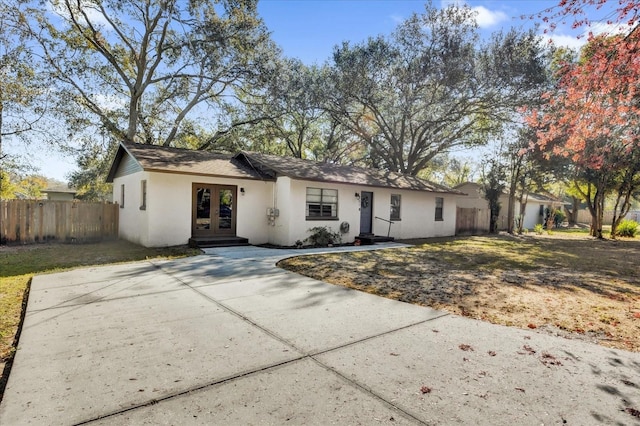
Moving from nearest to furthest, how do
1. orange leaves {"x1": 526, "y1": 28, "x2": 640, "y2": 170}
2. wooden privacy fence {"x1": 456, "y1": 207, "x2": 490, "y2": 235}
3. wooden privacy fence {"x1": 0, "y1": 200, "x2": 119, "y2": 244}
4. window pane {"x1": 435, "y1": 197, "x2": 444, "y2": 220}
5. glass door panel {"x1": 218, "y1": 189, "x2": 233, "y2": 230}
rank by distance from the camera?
orange leaves {"x1": 526, "y1": 28, "x2": 640, "y2": 170}, wooden privacy fence {"x1": 0, "y1": 200, "x2": 119, "y2": 244}, glass door panel {"x1": 218, "y1": 189, "x2": 233, "y2": 230}, window pane {"x1": 435, "y1": 197, "x2": 444, "y2": 220}, wooden privacy fence {"x1": 456, "y1": 207, "x2": 490, "y2": 235}

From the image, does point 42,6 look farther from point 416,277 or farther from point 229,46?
point 416,277

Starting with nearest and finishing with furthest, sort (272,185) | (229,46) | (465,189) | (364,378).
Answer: (364,378)
(272,185)
(229,46)
(465,189)

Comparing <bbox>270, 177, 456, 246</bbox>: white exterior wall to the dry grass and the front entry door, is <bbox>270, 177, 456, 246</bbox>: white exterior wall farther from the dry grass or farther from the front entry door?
the dry grass

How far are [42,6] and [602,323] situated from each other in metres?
21.7

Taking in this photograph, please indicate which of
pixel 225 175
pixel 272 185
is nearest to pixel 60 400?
pixel 225 175

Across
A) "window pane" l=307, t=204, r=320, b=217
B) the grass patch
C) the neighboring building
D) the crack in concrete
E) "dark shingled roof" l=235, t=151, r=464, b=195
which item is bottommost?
the grass patch

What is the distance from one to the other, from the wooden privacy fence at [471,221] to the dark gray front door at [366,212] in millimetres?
7404

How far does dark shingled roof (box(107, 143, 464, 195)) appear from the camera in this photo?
11016mm

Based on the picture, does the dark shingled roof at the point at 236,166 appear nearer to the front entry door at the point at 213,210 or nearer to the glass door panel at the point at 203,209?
the front entry door at the point at 213,210

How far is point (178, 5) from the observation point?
52.1 ft

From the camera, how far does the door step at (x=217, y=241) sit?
431 inches

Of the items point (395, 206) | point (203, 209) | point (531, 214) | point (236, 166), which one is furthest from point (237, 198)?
point (531, 214)

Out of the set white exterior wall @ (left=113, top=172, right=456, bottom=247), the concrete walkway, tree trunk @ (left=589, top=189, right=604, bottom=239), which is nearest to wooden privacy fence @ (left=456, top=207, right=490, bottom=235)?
tree trunk @ (left=589, top=189, right=604, bottom=239)

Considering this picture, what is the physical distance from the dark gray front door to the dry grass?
392cm
